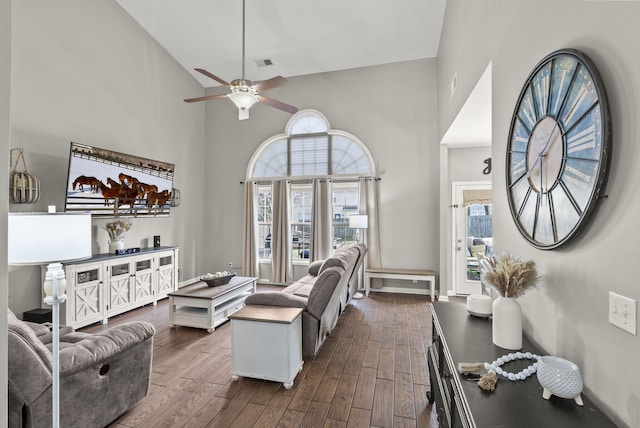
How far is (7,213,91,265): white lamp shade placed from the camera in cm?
142

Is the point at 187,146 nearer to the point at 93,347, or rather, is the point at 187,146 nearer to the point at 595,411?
the point at 93,347

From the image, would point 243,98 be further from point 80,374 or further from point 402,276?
point 402,276

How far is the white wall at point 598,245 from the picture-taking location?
3.21 ft

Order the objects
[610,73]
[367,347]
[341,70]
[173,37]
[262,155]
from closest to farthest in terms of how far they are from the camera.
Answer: [610,73]
[367,347]
[173,37]
[341,70]
[262,155]

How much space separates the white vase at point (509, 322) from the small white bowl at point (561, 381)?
1.18 feet

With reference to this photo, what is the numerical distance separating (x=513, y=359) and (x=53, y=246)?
7.64ft

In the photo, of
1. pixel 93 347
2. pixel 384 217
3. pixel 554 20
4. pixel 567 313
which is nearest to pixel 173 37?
pixel 384 217

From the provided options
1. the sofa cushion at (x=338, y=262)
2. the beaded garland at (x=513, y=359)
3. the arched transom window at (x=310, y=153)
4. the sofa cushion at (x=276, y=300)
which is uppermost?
the arched transom window at (x=310, y=153)

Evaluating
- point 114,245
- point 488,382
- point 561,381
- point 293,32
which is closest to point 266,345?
point 488,382

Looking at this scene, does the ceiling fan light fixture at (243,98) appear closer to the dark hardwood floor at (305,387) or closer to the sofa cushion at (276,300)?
the sofa cushion at (276,300)

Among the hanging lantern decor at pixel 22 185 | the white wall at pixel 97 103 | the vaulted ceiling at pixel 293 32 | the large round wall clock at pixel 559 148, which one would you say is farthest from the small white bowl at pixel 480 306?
the white wall at pixel 97 103

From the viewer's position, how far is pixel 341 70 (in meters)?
5.90

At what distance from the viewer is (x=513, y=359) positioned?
1.41 m

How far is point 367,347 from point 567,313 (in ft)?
7.62
